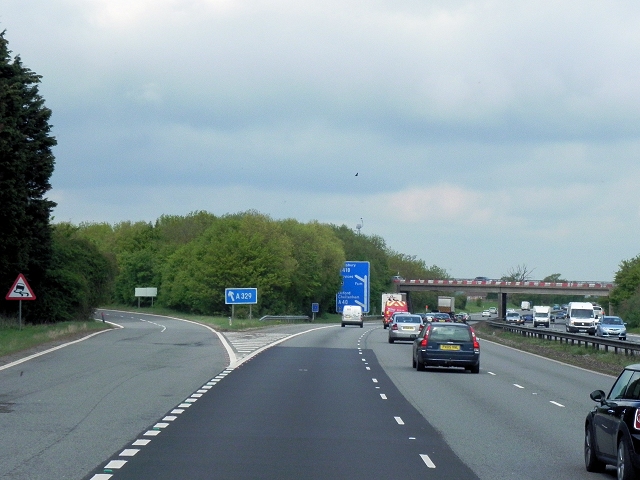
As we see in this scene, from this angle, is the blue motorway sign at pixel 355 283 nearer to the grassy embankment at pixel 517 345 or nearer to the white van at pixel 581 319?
the white van at pixel 581 319

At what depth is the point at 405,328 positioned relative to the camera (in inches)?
1950

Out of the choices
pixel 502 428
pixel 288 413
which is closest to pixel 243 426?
pixel 288 413

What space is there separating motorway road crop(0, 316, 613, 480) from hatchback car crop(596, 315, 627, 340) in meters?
35.9

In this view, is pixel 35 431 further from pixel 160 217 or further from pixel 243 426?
pixel 160 217

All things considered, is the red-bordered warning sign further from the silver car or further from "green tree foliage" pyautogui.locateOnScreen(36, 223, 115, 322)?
"green tree foliage" pyautogui.locateOnScreen(36, 223, 115, 322)

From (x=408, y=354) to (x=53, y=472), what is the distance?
97.7 ft

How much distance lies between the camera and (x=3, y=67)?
4444cm

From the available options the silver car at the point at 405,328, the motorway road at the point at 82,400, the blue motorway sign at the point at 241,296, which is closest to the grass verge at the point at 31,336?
the motorway road at the point at 82,400

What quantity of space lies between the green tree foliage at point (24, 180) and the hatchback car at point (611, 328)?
3495cm

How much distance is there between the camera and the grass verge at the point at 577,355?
33116 millimetres

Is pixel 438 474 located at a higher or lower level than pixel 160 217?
lower

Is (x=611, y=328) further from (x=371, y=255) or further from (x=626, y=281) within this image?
(x=371, y=255)

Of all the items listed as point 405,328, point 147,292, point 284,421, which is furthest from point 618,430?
point 147,292

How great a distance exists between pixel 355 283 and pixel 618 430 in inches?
3531
